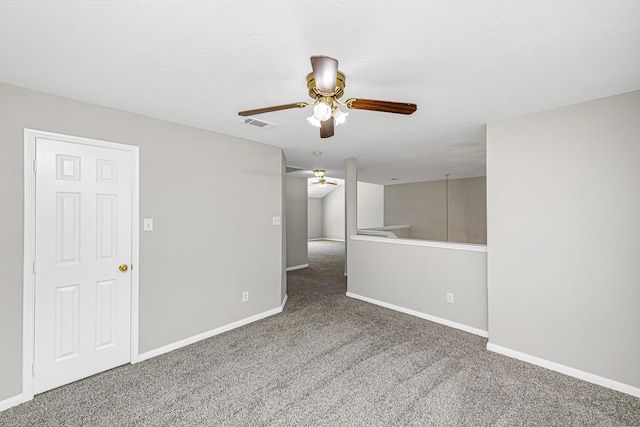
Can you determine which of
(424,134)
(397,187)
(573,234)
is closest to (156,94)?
(424,134)

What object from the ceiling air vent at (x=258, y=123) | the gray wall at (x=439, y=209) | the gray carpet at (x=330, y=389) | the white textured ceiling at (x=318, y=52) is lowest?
the gray carpet at (x=330, y=389)

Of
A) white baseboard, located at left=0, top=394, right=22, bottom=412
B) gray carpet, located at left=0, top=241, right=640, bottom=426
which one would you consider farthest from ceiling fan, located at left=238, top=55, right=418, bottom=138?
white baseboard, located at left=0, top=394, right=22, bottom=412

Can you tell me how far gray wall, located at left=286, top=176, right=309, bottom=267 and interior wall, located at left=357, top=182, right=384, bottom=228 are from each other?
435 cm

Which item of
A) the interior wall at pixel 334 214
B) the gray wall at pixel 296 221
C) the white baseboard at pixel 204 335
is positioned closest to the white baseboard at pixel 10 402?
the white baseboard at pixel 204 335

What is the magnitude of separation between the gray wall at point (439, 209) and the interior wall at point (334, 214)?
3.33 m

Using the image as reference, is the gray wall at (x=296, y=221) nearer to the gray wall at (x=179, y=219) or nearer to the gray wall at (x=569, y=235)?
the gray wall at (x=179, y=219)

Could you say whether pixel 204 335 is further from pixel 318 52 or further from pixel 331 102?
pixel 318 52

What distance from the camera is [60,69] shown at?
68.8 inches

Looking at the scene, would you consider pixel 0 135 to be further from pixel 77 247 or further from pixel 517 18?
pixel 517 18

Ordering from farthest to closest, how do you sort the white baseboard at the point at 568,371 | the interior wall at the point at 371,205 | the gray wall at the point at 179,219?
the interior wall at the point at 371,205
the white baseboard at the point at 568,371
the gray wall at the point at 179,219

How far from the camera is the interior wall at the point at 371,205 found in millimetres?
10609

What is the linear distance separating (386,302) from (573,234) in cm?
236

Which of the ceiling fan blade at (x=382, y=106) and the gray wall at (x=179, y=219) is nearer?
the ceiling fan blade at (x=382, y=106)

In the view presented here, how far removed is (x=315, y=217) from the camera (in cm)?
1337
